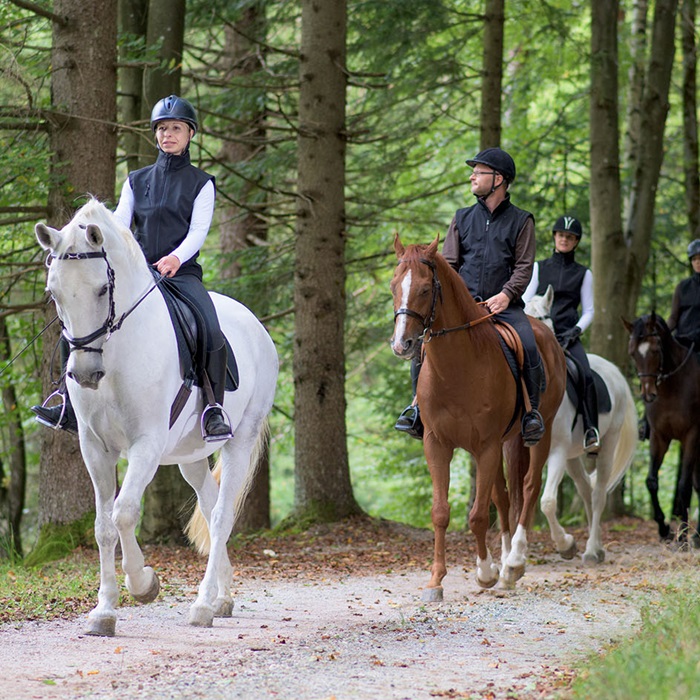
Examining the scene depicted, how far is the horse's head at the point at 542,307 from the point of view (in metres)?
11.5

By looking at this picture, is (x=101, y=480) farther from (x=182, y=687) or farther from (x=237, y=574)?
(x=237, y=574)

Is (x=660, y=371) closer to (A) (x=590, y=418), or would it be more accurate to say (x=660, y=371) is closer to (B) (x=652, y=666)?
(A) (x=590, y=418)

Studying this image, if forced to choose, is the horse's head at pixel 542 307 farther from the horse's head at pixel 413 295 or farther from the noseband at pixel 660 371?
the horse's head at pixel 413 295

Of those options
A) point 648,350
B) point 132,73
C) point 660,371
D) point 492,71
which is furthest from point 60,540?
point 492,71

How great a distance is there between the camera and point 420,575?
10.9 m

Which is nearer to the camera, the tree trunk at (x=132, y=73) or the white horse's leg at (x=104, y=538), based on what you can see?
the white horse's leg at (x=104, y=538)

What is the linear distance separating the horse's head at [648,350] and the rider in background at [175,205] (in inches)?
300

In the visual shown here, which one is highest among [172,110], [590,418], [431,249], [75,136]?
[75,136]

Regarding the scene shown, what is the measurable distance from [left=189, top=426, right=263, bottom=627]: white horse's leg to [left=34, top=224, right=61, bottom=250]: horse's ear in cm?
236

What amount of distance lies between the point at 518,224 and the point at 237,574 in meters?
4.38

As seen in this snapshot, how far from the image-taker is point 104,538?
691cm

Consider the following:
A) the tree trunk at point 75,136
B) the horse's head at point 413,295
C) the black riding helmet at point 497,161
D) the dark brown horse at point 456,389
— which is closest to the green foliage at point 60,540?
the tree trunk at point 75,136

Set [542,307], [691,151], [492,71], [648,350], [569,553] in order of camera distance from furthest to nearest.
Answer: [691,151], [492,71], [648,350], [569,553], [542,307]

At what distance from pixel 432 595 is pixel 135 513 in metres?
2.97
